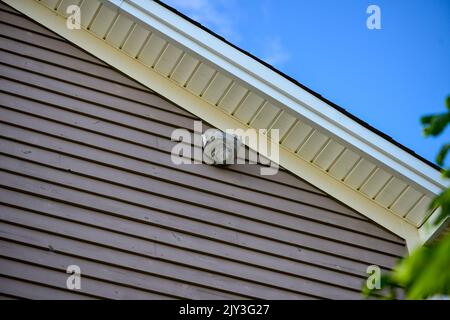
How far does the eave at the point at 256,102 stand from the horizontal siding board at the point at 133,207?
0.06 m

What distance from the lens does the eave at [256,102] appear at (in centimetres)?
554

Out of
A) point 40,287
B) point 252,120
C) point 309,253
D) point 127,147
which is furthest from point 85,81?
point 309,253

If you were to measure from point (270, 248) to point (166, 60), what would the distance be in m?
1.90

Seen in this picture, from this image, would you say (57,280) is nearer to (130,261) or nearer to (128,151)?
(130,261)

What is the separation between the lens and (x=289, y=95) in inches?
219

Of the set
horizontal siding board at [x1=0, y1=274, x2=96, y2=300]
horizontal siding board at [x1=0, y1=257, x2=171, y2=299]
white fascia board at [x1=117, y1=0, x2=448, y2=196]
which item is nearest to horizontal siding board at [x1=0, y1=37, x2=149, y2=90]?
white fascia board at [x1=117, y1=0, x2=448, y2=196]

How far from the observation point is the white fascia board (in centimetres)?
550

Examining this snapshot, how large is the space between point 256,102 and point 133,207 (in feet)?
5.09

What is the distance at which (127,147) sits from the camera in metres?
5.25

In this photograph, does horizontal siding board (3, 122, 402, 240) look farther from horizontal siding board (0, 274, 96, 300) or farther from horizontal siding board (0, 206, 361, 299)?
horizontal siding board (0, 274, 96, 300)

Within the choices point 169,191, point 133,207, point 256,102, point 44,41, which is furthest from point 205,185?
point 44,41

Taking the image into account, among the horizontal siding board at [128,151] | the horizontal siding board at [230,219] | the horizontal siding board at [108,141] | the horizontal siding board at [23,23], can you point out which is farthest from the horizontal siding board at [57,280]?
the horizontal siding board at [23,23]

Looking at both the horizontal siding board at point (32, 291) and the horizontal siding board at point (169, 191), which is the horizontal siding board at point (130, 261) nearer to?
the horizontal siding board at point (32, 291)
